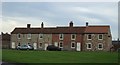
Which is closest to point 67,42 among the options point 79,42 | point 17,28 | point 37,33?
point 79,42

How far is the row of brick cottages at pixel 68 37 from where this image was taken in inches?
3396

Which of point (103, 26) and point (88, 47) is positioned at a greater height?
point (103, 26)

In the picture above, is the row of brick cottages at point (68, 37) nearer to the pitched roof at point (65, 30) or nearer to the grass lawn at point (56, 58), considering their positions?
the pitched roof at point (65, 30)

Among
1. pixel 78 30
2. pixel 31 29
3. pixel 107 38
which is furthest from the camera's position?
pixel 31 29

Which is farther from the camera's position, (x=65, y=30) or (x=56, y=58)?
(x=65, y=30)

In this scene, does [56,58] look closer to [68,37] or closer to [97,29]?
[68,37]

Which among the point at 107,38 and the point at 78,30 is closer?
the point at 107,38

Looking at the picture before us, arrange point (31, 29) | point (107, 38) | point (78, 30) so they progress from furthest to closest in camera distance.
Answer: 1. point (31, 29)
2. point (78, 30)
3. point (107, 38)

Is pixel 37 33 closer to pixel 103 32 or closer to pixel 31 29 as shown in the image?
pixel 31 29

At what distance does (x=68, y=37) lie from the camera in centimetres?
9006

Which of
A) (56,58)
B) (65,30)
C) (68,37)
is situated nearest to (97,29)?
(68,37)

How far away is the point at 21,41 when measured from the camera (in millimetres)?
95938

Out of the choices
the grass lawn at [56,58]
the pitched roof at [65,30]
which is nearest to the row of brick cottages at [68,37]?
the pitched roof at [65,30]

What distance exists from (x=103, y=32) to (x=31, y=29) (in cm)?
2421
